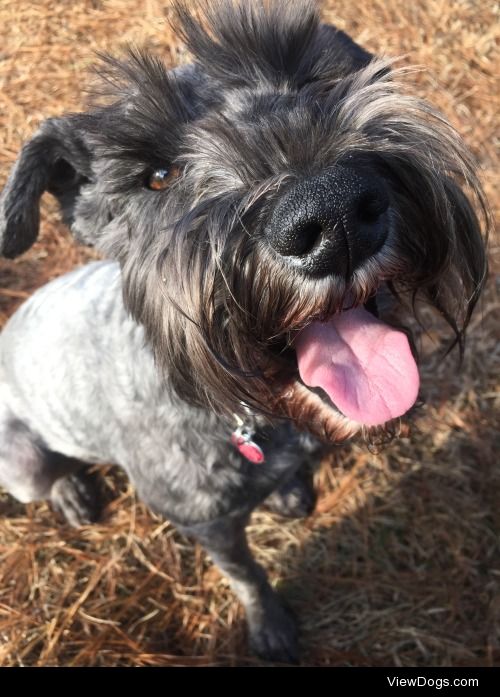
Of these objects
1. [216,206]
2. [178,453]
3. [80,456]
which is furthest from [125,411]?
[216,206]

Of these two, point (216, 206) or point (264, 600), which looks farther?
point (264, 600)

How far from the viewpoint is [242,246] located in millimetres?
1720

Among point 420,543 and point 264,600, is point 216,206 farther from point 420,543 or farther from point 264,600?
point 420,543

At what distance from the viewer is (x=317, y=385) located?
2.12 m

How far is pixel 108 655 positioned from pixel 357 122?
10.2 feet

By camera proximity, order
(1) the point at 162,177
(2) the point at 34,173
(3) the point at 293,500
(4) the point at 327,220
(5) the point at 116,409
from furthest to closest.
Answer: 1. (3) the point at 293,500
2. (5) the point at 116,409
3. (2) the point at 34,173
4. (1) the point at 162,177
5. (4) the point at 327,220

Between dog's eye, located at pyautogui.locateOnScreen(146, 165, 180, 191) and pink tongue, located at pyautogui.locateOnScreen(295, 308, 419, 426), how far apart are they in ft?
2.19

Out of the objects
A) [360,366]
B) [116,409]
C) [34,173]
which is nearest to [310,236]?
[360,366]

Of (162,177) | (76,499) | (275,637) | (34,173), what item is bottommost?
(76,499)

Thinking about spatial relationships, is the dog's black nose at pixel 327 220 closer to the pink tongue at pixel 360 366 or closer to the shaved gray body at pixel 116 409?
the pink tongue at pixel 360 366

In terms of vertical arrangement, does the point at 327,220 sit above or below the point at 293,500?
above

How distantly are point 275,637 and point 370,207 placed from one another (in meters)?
2.62

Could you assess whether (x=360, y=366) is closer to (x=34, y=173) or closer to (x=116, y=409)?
(x=116, y=409)

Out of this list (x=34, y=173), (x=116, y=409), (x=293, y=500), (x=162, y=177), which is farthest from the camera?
(x=293, y=500)
